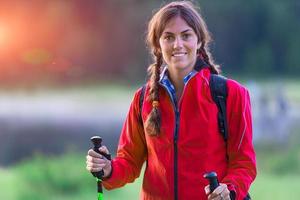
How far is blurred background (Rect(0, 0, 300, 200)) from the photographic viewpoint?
632 cm

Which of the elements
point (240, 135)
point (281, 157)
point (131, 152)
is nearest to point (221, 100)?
point (240, 135)

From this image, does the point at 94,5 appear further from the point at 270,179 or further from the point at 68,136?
the point at 270,179

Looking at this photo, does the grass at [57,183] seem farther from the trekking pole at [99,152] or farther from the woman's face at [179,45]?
the woman's face at [179,45]

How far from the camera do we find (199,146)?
225cm

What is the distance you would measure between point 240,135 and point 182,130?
178 mm

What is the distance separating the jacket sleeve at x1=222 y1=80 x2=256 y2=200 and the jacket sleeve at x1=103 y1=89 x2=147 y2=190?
0.32 metres

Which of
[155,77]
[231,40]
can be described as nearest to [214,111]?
[155,77]

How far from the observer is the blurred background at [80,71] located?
6316 mm

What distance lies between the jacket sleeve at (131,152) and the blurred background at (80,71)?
12.3 ft

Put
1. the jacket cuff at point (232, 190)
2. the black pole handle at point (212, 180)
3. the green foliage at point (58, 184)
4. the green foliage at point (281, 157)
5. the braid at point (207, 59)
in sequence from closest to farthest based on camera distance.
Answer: the black pole handle at point (212, 180) → the jacket cuff at point (232, 190) → the braid at point (207, 59) → the green foliage at point (58, 184) → the green foliage at point (281, 157)

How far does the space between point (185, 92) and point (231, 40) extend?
420 cm

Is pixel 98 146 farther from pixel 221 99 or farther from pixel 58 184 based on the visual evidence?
pixel 58 184

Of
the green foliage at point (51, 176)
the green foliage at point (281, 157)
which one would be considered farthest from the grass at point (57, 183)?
the green foliage at point (281, 157)

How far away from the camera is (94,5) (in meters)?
6.55
